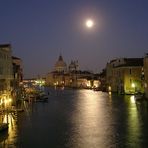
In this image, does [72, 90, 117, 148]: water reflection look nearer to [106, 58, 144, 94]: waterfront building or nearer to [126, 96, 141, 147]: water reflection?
[126, 96, 141, 147]: water reflection

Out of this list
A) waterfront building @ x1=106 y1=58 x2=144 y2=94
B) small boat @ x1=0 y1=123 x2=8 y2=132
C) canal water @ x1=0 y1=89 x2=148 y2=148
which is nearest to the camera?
canal water @ x1=0 y1=89 x2=148 y2=148

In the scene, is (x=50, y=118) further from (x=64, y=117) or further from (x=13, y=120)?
(x=13, y=120)

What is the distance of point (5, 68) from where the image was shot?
4272 centimetres

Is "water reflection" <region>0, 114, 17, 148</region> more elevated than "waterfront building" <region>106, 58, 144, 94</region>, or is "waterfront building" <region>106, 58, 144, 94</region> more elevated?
"waterfront building" <region>106, 58, 144, 94</region>

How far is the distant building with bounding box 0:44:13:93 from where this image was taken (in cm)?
4097

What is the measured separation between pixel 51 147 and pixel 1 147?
266 cm

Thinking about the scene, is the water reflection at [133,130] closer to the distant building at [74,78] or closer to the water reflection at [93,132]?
the water reflection at [93,132]

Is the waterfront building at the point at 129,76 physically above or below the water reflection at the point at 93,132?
above

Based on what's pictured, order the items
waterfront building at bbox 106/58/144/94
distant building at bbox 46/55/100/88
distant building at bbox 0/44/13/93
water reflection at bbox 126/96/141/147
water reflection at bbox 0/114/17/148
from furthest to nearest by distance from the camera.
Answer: distant building at bbox 46/55/100/88, waterfront building at bbox 106/58/144/94, distant building at bbox 0/44/13/93, water reflection at bbox 126/96/141/147, water reflection at bbox 0/114/17/148

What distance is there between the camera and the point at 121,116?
35625 mm

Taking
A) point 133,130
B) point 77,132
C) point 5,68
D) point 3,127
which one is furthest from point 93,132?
point 5,68

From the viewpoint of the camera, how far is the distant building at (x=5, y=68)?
4097cm

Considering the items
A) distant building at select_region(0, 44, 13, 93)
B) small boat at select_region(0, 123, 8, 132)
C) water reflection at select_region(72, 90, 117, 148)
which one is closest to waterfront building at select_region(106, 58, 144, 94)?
distant building at select_region(0, 44, 13, 93)

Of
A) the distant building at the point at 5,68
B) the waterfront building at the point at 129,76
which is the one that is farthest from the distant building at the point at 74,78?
the distant building at the point at 5,68
